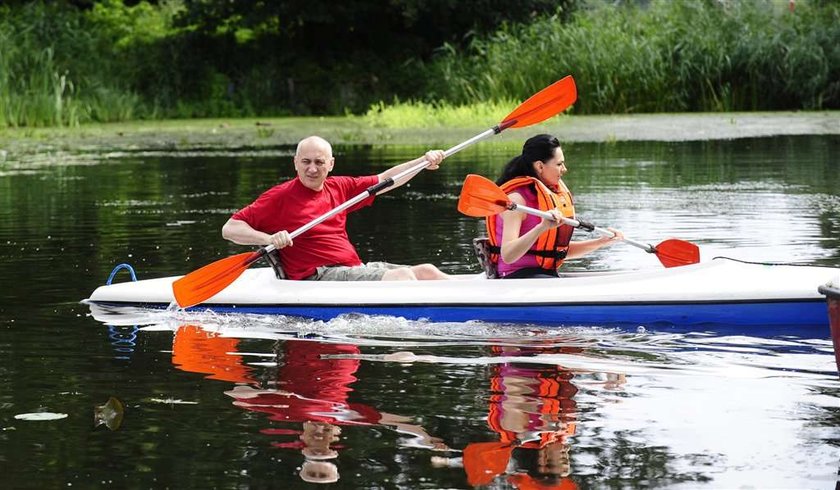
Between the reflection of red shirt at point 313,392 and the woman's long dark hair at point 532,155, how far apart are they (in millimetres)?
1213

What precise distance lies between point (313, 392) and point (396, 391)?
28 centimetres

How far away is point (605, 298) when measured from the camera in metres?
6.81

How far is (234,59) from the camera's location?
30.2 metres

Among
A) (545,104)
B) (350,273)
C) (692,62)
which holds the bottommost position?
(350,273)

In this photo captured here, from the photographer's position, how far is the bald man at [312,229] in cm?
716

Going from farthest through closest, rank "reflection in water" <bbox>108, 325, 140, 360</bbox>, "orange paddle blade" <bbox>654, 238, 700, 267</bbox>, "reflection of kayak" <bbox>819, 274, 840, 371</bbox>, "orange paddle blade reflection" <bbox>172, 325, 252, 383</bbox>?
"orange paddle blade" <bbox>654, 238, 700, 267</bbox>
"reflection in water" <bbox>108, 325, 140, 360</bbox>
"orange paddle blade reflection" <bbox>172, 325, 252, 383</bbox>
"reflection of kayak" <bbox>819, 274, 840, 371</bbox>

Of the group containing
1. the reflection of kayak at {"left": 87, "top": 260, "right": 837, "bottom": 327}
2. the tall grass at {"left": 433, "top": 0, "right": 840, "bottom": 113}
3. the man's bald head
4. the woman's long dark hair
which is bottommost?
the reflection of kayak at {"left": 87, "top": 260, "right": 837, "bottom": 327}

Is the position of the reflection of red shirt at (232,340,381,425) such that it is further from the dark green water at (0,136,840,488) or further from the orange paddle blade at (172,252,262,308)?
the orange paddle blade at (172,252,262,308)

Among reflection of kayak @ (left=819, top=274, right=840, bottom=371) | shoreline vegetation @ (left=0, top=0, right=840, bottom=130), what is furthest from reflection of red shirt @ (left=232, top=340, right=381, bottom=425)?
shoreline vegetation @ (left=0, top=0, right=840, bottom=130)

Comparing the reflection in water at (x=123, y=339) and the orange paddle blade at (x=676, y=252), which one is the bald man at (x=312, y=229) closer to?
the reflection in water at (x=123, y=339)

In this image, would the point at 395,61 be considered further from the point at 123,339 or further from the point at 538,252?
the point at 123,339

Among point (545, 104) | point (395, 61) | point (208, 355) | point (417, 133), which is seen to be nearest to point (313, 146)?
point (208, 355)

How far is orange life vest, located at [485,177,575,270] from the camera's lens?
6972 millimetres

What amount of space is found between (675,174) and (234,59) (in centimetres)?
Answer: 1671
